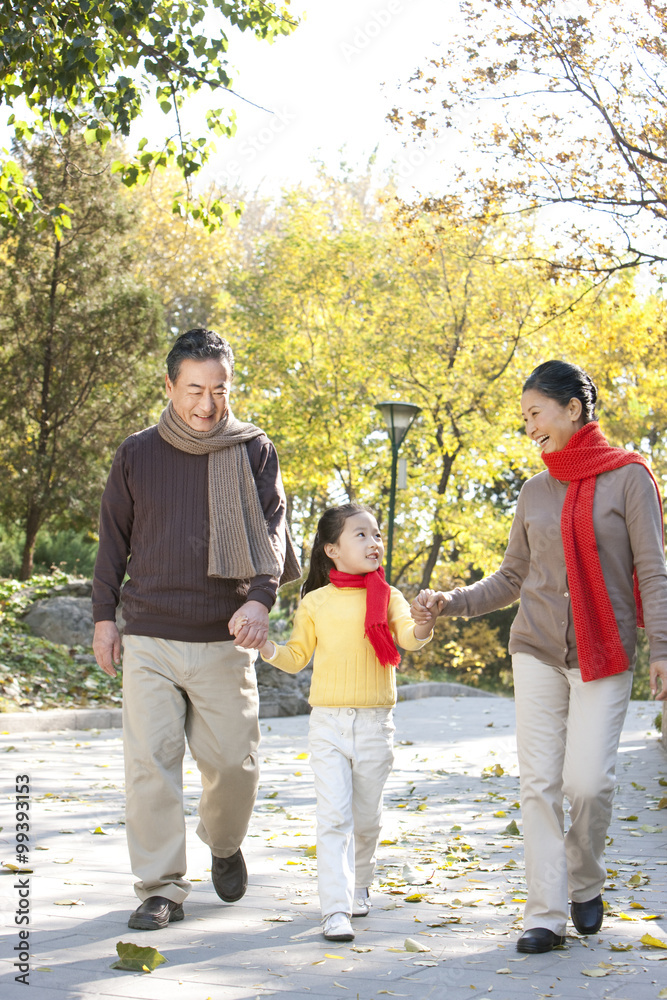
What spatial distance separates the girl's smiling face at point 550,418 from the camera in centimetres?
409

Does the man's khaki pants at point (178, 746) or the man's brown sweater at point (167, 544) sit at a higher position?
the man's brown sweater at point (167, 544)

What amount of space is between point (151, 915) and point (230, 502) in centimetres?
158

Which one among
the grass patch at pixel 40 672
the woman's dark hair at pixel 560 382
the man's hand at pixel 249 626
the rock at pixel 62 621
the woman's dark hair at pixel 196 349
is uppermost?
the woman's dark hair at pixel 196 349

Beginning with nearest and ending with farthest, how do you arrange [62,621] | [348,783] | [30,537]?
[348,783], [62,621], [30,537]

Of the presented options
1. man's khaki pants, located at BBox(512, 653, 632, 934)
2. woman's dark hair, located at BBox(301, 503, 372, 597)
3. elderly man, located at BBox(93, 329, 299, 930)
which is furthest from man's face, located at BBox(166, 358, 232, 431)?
man's khaki pants, located at BBox(512, 653, 632, 934)

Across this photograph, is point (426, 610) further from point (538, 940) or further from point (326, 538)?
point (538, 940)

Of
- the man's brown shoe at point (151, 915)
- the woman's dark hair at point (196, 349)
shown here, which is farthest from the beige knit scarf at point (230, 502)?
the man's brown shoe at point (151, 915)

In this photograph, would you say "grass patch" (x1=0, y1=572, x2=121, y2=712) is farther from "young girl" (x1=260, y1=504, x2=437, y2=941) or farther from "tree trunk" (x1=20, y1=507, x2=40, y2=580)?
"young girl" (x1=260, y1=504, x2=437, y2=941)

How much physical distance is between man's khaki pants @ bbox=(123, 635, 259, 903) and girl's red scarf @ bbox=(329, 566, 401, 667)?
1.68 feet

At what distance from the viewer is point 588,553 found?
390cm

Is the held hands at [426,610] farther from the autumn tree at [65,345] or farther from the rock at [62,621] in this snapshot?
the autumn tree at [65,345]

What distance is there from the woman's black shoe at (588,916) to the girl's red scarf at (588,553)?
88 cm

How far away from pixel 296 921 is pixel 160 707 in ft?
3.22

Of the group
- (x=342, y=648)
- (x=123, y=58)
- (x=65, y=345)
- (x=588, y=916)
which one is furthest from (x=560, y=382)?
(x=65, y=345)
